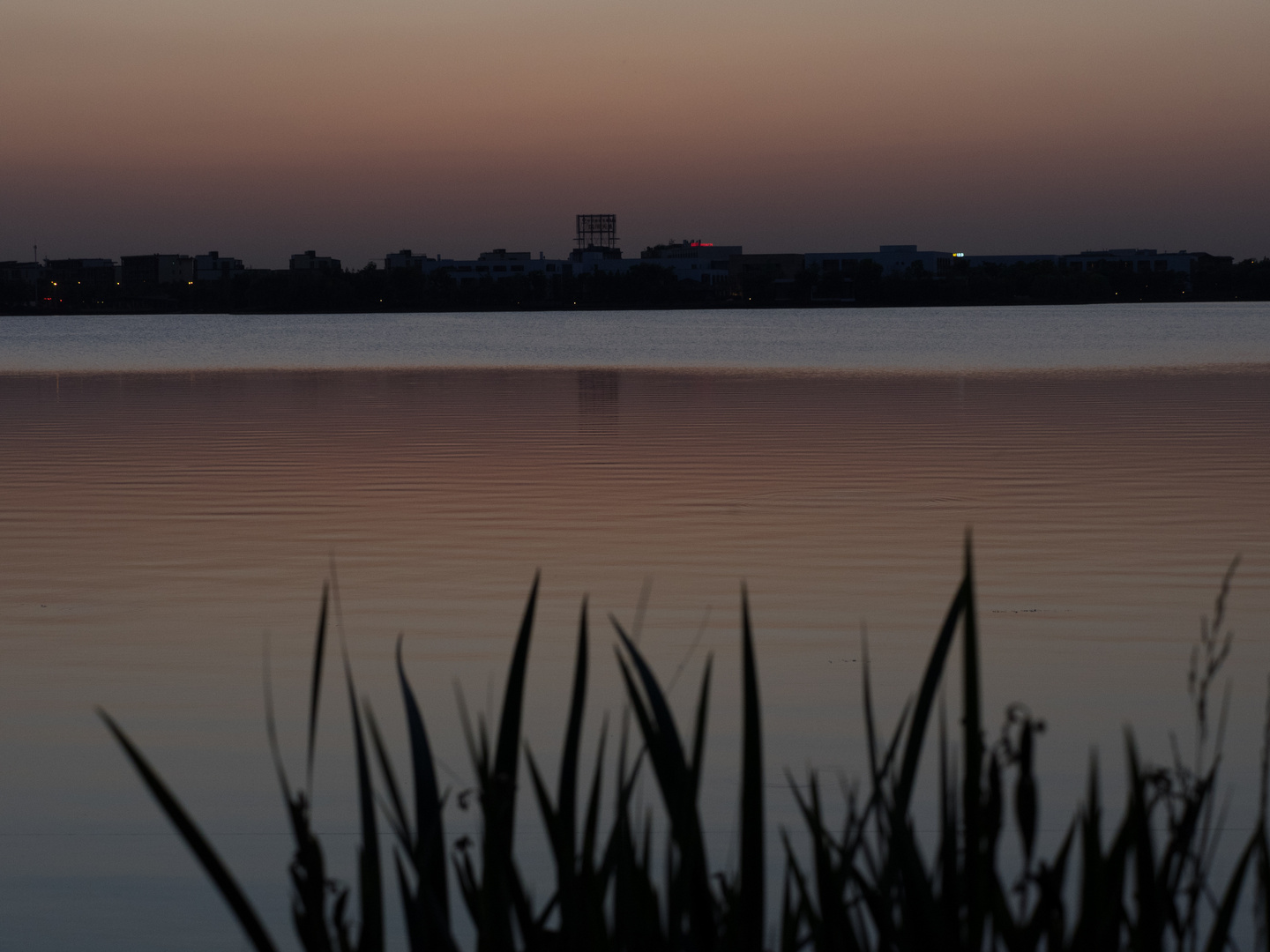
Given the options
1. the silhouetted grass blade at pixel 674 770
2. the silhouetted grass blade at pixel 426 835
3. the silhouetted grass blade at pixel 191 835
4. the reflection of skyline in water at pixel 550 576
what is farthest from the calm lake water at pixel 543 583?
the silhouetted grass blade at pixel 191 835

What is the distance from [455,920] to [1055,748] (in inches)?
109

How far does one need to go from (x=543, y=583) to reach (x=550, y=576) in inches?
8.0

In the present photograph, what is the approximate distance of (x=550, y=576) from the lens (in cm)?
1073

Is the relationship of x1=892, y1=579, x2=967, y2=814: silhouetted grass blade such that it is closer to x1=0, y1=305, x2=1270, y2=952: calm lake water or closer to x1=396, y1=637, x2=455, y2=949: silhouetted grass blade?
x1=0, y1=305, x2=1270, y2=952: calm lake water

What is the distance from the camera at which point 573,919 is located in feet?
6.64

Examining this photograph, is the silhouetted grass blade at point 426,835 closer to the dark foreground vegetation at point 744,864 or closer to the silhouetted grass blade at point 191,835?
the dark foreground vegetation at point 744,864

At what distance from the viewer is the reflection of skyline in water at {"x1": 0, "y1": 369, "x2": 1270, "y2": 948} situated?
6.62m

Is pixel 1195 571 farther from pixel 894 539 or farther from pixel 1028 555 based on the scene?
pixel 894 539

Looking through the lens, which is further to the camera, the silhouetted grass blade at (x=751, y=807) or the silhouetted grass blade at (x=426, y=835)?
the silhouetted grass blade at (x=426, y=835)

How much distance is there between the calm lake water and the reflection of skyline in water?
3 cm

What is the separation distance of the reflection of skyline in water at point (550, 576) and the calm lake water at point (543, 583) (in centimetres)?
3

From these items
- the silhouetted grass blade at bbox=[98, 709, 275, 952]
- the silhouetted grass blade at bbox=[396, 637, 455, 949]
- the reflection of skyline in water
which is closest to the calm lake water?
the reflection of skyline in water

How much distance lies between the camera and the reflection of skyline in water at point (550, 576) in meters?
6.62

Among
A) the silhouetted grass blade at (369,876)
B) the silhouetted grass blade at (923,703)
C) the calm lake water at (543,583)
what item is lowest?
the calm lake water at (543,583)
